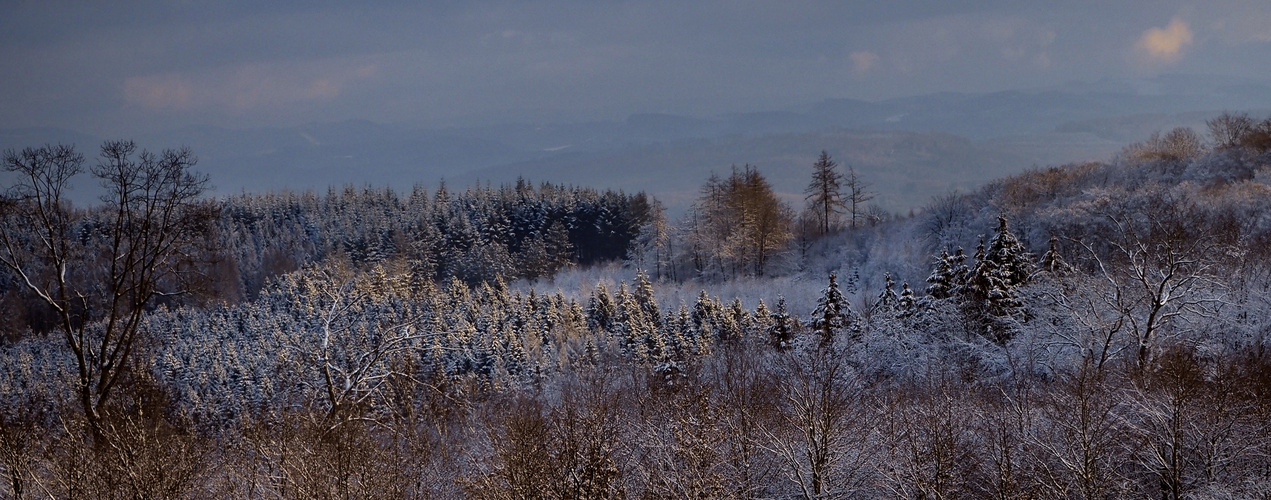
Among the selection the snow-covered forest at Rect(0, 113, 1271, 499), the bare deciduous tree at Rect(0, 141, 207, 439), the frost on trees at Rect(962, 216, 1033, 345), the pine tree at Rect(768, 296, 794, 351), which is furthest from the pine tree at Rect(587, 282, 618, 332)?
the bare deciduous tree at Rect(0, 141, 207, 439)

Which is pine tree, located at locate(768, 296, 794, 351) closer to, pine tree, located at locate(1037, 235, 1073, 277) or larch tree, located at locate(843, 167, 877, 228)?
pine tree, located at locate(1037, 235, 1073, 277)

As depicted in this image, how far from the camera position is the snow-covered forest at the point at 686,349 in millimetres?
9422

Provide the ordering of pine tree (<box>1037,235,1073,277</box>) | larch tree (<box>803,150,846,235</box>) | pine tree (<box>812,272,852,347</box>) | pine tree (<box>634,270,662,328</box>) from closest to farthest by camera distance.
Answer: pine tree (<box>1037,235,1073,277</box>) < pine tree (<box>812,272,852,347</box>) < pine tree (<box>634,270,662,328</box>) < larch tree (<box>803,150,846,235</box>)

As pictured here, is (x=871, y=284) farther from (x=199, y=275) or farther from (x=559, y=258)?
(x=199, y=275)

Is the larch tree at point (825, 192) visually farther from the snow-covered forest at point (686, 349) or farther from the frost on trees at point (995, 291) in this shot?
the frost on trees at point (995, 291)

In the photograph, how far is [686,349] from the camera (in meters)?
28.6

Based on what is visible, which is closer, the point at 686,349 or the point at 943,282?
the point at 943,282

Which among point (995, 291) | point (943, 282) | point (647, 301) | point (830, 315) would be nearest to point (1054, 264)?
point (995, 291)

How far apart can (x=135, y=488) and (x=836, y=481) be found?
976 cm

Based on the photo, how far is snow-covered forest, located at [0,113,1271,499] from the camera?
9422mm

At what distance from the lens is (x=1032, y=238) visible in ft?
112

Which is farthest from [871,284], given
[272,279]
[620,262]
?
[272,279]

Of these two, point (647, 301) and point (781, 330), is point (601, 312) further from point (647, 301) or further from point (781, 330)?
point (781, 330)

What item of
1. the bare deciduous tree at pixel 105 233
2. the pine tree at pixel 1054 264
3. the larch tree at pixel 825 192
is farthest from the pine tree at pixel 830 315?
the bare deciduous tree at pixel 105 233
